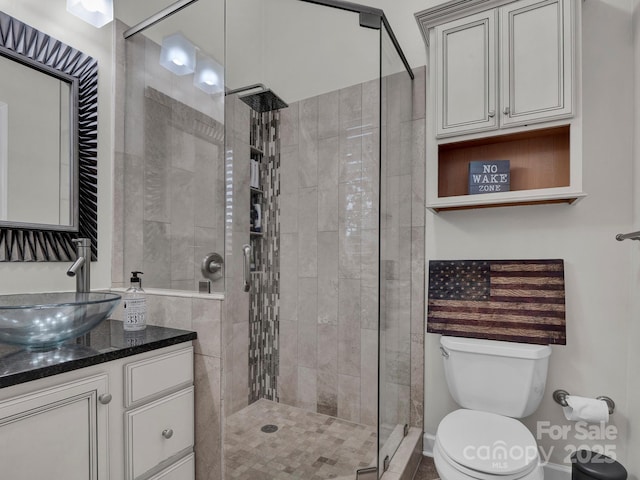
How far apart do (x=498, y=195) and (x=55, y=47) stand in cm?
218

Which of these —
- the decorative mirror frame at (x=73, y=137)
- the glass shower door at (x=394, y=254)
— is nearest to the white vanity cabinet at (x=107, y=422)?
the decorative mirror frame at (x=73, y=137)

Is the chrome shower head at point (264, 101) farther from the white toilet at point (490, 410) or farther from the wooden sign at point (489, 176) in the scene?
the white toilet at point (490, 410)

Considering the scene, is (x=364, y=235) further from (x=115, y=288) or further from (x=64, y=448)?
(x=64, y=448)

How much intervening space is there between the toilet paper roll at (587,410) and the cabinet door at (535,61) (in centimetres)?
Answer: 121

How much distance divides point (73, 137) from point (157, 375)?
1231 millimetres

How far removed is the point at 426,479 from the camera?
173 centimetres

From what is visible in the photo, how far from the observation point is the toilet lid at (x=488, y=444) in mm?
1195

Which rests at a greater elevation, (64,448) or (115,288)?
(115,288)

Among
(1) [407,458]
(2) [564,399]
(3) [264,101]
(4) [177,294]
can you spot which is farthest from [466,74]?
(1) [407,458]

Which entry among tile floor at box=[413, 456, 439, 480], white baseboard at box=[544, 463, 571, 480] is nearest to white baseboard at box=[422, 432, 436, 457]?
tile floor at box=[413, 456, 439, 480]

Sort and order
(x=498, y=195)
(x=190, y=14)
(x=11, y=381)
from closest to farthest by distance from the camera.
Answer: (x=11, y=381), (x=498, y=195), (x=190, y=14)

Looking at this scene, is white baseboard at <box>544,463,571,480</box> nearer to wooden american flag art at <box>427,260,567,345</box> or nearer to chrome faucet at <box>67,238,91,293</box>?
wooden american flag art at <box>427,260,567,345</box>

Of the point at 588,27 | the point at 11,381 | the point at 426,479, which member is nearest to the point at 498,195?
the point at 588,27

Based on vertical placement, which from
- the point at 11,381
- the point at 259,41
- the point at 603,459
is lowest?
the point at 603,459
